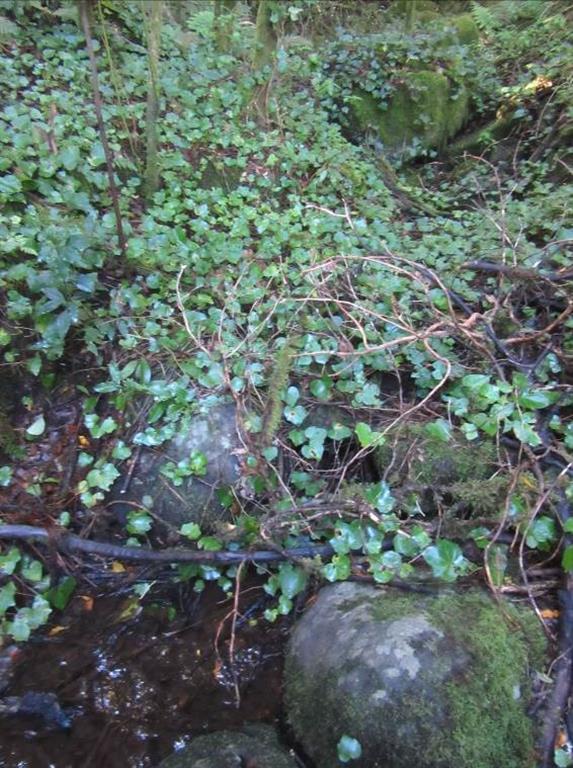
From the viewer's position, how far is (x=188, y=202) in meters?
3.91

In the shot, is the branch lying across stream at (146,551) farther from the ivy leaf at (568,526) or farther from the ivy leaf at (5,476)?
the ivy leaf at (568,526)

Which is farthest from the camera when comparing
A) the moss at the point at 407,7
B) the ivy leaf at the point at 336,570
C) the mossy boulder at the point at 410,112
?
the moss at the point at 407,7

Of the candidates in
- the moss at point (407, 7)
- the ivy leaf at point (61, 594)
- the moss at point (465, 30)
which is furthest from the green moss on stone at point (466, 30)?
the ivy leaf at point (61, 594)

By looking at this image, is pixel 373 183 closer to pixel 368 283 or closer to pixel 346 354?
pixel 368 283

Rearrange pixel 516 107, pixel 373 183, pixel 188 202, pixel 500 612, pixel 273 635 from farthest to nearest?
pixel 516 107
pixel 373 183
pixel 188 202
pixel 273 635
pixel 500 612

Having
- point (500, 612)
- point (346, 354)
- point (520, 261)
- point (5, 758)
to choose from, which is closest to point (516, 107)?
point (520, 261)

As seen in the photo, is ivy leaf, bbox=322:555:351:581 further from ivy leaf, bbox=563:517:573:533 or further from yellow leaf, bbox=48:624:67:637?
yellow leaf, bbox=48:624:67:637

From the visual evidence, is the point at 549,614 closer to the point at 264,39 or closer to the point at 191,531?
the point at 191,531

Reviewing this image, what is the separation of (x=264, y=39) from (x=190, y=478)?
3.86 m

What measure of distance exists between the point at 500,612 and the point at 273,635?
0.99 meters

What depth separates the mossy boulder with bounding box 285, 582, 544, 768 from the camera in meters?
1.90

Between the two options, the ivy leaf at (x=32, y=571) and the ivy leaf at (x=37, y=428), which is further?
the ivy leaf at (x=37, y=428)

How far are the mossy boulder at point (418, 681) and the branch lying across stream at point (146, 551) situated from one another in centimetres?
31

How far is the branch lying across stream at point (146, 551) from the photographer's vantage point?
8.39 ft
